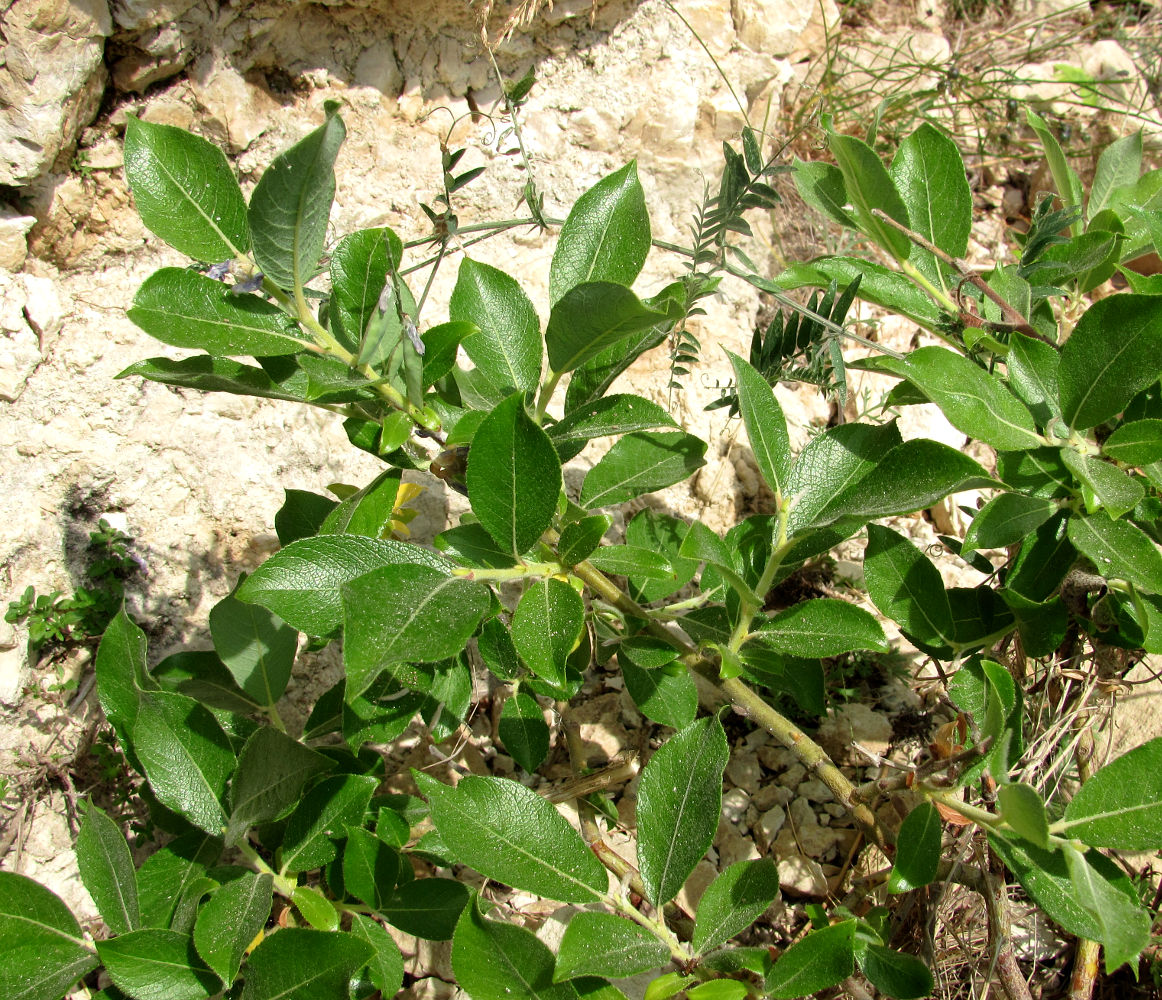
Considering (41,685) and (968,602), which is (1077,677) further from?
(41,685)

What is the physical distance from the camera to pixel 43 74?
1748mm

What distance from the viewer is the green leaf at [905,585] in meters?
1.33

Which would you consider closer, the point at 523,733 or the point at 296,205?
the point at 296,205

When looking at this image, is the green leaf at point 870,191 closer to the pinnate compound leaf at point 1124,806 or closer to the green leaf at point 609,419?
the green leaf at point 609,419

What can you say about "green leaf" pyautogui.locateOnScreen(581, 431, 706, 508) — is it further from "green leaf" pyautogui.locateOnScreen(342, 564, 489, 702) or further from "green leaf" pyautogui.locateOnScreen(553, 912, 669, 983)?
"green leaf" pyautogui.locateOnScreen(553, 912, 669, 983)

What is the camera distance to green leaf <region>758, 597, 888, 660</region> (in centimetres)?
122

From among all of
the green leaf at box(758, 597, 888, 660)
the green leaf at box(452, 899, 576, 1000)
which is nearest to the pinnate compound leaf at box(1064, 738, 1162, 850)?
the green leaf at box(758, 597, 888, 660)

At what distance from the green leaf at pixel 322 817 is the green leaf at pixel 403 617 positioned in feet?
1.44

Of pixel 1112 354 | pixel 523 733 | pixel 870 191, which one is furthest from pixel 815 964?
pixel 870 191

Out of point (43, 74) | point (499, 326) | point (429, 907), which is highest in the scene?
point (43, 74)

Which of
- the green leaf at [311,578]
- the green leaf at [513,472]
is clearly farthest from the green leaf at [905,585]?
the green leaf at [311,578]

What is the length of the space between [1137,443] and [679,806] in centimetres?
80

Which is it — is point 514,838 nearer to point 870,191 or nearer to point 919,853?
point 919,853

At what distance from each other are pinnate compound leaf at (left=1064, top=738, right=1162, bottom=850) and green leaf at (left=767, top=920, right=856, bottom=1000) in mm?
313
